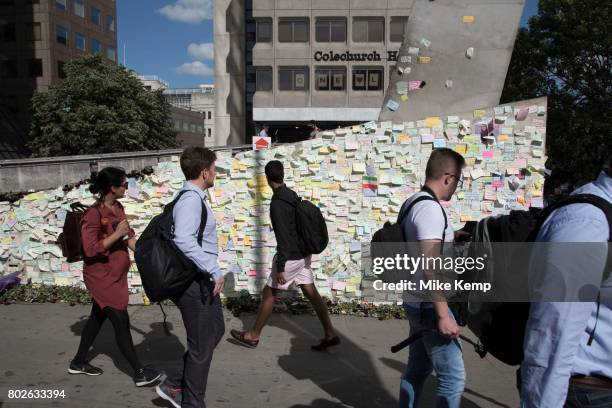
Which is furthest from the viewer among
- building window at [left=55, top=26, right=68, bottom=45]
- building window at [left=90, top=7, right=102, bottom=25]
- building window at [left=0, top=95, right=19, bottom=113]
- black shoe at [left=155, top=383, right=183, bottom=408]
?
building window at [left=90, top=7, right=102, bottom=25]

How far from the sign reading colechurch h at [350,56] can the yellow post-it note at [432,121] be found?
121 feet

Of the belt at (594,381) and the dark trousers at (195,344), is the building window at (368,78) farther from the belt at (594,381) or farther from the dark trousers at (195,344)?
the belt at (594,381)

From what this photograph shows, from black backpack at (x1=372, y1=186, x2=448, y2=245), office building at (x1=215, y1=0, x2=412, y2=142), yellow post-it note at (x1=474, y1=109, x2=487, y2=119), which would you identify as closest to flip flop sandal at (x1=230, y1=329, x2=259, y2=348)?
black backpack at (x1=372, y1=186, x2=448, y2=245)

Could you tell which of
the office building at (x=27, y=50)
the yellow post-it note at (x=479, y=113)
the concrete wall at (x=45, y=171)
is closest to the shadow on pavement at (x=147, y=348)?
the yellow post-it note at (x=479, y=113)

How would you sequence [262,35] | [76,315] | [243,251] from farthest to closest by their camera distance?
[262,35]
[243,251]
[76,315]

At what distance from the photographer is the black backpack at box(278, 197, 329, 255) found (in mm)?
4430

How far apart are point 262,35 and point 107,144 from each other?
59.0 feet

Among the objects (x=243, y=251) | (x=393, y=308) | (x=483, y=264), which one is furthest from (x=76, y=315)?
(x=483, y=264)

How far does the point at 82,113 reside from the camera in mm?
29500

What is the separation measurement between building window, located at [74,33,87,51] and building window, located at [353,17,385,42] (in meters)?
32.0

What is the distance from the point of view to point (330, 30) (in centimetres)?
4103

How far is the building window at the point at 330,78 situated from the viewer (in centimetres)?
4103

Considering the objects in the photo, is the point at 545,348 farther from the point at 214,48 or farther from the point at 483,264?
the point at 214,48

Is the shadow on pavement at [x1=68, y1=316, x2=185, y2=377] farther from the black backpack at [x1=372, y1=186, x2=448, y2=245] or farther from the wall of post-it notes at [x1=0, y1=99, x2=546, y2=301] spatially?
the black backpack at [x1=372, y1=186, x2=448, y2=245]
